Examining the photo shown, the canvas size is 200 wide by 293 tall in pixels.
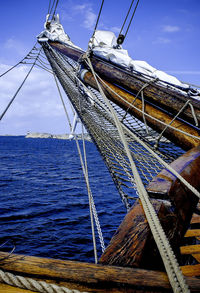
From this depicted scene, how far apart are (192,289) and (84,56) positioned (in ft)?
10.2

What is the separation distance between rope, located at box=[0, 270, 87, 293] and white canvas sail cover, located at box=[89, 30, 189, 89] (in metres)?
2.35

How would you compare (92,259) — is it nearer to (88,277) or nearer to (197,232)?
(197,232)

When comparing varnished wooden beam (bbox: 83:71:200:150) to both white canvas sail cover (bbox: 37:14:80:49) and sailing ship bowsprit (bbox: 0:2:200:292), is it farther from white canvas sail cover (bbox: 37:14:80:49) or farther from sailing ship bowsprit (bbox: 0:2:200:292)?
white canvas sail cover (bbox: 37:14:80:49)

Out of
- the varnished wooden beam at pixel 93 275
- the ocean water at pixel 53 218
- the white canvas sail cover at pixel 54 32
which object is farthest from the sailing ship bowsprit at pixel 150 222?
the ocean water at pixel 53 218

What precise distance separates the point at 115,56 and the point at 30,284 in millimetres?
2712

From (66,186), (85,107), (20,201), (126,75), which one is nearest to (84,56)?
(126,75)

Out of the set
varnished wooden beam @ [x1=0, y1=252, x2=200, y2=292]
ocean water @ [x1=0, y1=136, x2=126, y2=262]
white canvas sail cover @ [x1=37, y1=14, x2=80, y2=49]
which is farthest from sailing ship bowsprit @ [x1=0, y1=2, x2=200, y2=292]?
ocean water @ [x1=0, y1=136, x2=126, y2=262]

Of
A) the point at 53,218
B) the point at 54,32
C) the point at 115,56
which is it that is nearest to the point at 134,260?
the point at 115,56

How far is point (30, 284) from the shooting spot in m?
0.63

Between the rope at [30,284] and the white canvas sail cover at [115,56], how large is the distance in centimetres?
235

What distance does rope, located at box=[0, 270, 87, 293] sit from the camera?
1.98 feet

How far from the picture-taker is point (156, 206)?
100 cm

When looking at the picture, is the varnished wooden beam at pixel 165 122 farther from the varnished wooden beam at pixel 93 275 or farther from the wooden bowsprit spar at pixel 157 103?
the varnished wooden beam at pixel 93 275

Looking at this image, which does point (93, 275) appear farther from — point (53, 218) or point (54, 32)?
point (53, 218)
